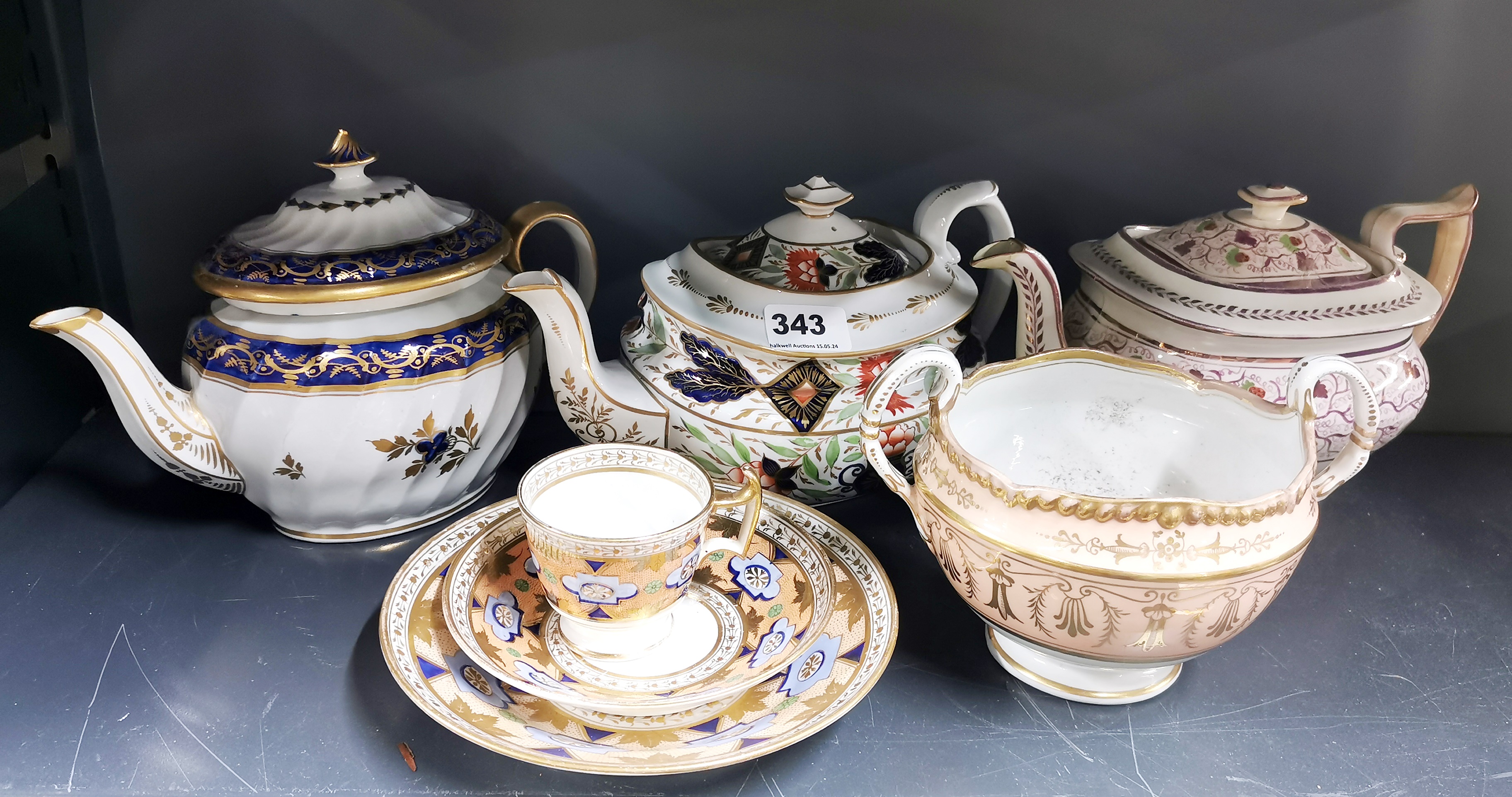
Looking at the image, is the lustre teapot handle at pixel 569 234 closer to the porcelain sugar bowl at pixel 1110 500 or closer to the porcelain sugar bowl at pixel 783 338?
the porcelain sugar bowl at pixel 783 338

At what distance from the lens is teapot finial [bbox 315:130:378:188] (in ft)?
2.49

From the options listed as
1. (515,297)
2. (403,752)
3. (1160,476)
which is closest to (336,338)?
(515,297)

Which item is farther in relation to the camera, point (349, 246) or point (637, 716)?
point (349, 246)

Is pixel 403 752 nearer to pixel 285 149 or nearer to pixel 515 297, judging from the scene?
pixel 515 297

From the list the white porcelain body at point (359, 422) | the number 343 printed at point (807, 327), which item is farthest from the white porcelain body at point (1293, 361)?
the white porcelain body at point (359, 422)

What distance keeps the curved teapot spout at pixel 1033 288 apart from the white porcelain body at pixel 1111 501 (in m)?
0.04

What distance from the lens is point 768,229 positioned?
0.83 meters

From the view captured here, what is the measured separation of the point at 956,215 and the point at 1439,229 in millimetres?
381

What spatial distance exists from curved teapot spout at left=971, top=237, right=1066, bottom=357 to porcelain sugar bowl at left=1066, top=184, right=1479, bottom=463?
53 millimetres

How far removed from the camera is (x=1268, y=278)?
29.8 inches

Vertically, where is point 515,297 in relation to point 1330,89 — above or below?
below

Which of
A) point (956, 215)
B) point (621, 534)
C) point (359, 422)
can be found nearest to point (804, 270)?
point (956, 215)

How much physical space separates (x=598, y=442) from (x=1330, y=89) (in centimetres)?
71

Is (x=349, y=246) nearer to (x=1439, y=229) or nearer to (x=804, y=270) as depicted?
(x=804, y=270)
